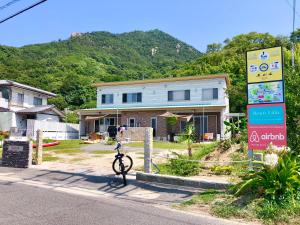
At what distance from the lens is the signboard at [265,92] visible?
30.3 feet

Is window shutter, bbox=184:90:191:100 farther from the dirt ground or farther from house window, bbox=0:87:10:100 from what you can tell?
house window, bbox=0:87:10:100

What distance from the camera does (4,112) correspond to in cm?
3566

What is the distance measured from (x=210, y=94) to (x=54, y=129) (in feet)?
54.8

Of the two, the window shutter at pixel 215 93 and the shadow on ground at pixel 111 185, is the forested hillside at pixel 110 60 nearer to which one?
the window shutter at pixel 215 93

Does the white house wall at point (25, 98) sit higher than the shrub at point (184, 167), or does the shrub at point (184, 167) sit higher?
the white house wall at point (25, 98)

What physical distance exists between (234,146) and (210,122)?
17.4 m

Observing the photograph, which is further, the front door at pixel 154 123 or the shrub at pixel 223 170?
the front door at pixel 154 123

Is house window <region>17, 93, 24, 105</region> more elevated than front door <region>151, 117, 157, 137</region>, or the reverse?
house window <region>17, 93, 24, 105</region>

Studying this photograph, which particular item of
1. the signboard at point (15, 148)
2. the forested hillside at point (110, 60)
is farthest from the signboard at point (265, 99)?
the forested hillside at point (110, 60)

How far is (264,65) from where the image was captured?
9594mm

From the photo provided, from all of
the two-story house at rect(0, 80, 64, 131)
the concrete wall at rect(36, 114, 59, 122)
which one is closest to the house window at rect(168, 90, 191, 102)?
the two-story house at rect(0, 80, 64, 131)

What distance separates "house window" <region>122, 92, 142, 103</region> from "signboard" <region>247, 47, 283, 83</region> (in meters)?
26.3

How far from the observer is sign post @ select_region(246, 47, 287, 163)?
913 cm

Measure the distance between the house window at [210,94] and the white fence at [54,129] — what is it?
15.8m
